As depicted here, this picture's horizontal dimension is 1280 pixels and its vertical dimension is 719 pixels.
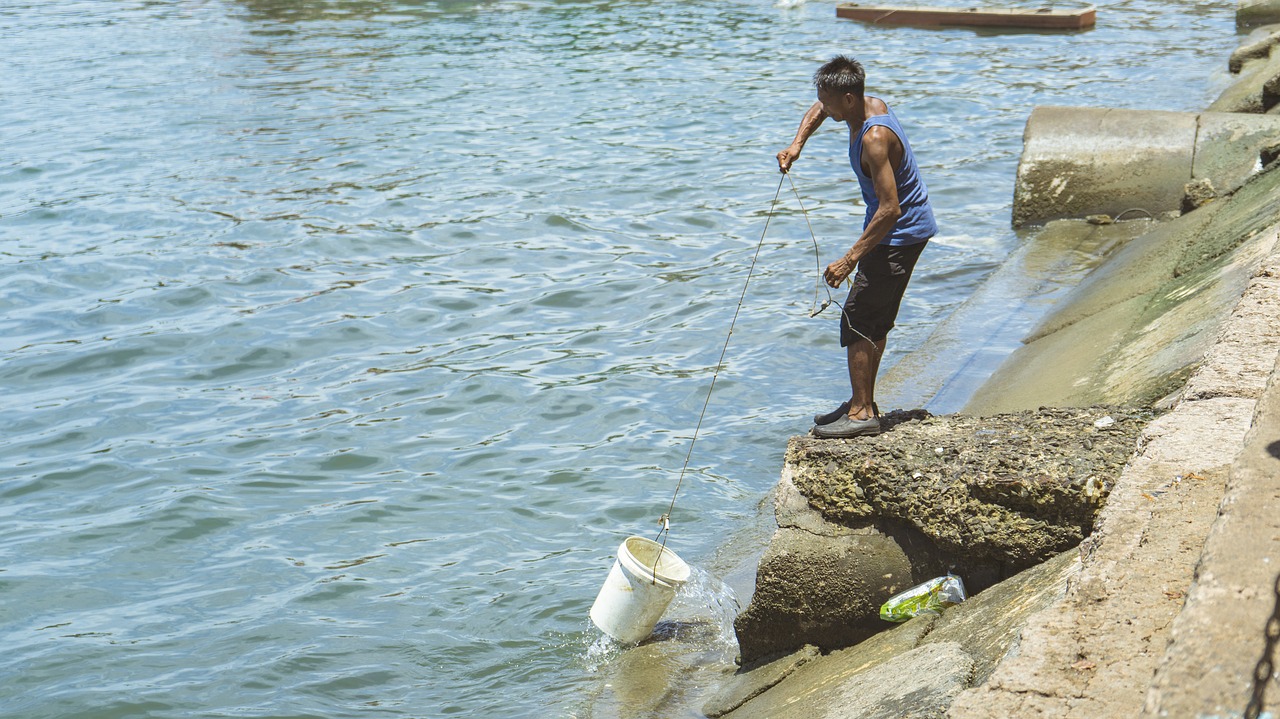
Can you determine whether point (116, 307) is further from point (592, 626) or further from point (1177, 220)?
point (1177, 220)

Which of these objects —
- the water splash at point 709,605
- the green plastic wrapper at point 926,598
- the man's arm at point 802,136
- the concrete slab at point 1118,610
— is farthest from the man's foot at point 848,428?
the concrete slab at point 1118,610

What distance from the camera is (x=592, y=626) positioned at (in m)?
5.74

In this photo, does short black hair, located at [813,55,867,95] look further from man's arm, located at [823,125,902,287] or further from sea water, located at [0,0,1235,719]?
sea water, located at [0,0,1235,719]

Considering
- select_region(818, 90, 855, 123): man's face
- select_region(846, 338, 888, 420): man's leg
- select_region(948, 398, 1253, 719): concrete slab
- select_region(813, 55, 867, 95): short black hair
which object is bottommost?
select_region(846, 338, 888, 420): man's leg

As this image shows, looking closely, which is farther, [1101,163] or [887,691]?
[1101,163]

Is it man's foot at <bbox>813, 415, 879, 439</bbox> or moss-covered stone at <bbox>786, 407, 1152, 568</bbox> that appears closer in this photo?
moss-covered stone at <bbox>786, 407, 1152, 568</bbox>

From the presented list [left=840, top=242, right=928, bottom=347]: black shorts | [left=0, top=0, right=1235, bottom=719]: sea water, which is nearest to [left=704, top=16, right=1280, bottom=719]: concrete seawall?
[left=840, top=242, right=928, bottom=347]: black shorts

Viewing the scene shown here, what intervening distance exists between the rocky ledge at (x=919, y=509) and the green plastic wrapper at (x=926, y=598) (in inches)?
2.0

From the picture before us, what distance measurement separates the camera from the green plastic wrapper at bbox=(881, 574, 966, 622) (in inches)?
171

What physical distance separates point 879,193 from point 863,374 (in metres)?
0.82

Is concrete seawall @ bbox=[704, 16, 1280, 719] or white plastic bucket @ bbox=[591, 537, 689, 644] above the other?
concrete seawall @ bbox=[704, 16, 1280, 719]

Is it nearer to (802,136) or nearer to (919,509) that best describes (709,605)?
(919,509)

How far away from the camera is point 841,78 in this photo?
17.1ft

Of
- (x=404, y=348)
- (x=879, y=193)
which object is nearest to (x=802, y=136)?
(x=879, y=193)
